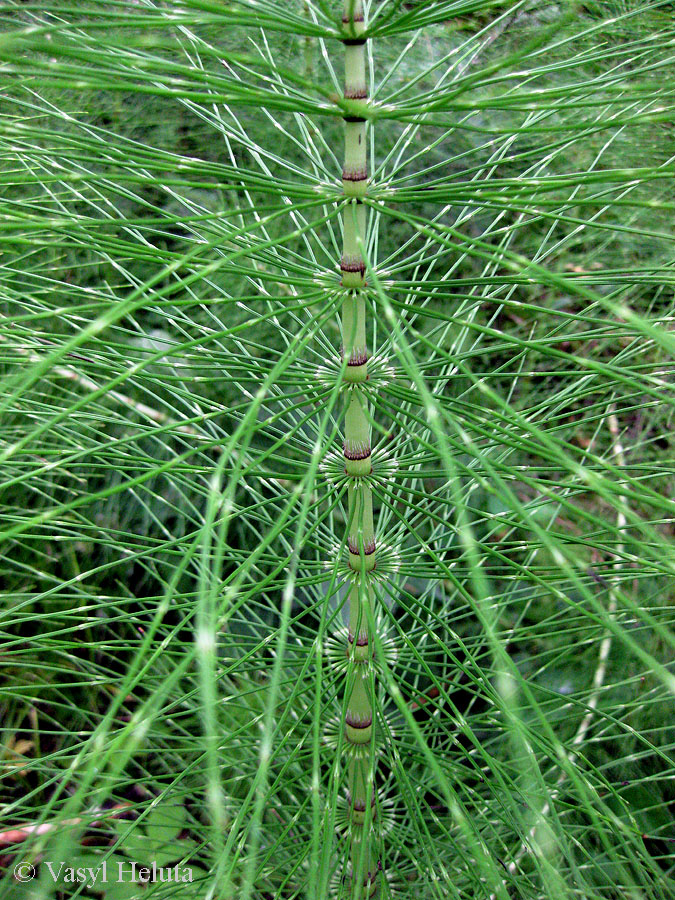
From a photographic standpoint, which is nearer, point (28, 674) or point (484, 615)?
point (484, 615)

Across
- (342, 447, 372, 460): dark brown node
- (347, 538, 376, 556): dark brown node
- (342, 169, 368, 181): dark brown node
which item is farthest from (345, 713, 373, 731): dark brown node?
(342, 169, 368, 181): dark brown node

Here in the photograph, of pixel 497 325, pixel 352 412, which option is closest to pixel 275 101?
pixel 352 412

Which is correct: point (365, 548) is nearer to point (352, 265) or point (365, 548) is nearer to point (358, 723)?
point (358, 723)

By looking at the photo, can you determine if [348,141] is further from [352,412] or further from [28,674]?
[28,674]

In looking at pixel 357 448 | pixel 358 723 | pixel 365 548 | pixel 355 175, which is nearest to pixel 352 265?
pixel 355 175
